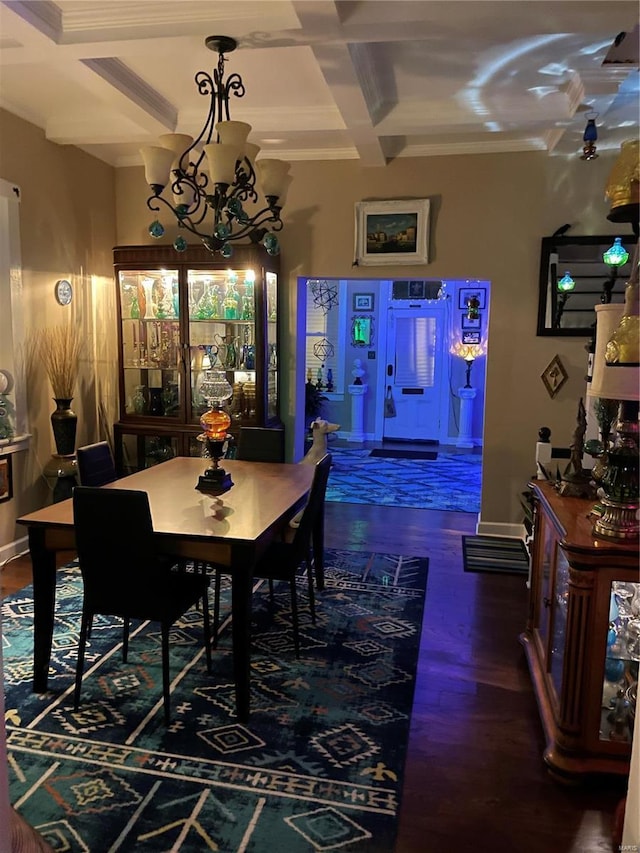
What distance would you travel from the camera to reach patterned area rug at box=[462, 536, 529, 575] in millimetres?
4250

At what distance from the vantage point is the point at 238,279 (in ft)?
16.5

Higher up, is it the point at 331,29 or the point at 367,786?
the point at 331,29

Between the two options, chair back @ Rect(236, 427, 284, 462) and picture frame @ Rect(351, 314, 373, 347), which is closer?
Result: chair back @ Rect(236, 427, 284, 462)

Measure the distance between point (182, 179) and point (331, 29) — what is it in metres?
0.94

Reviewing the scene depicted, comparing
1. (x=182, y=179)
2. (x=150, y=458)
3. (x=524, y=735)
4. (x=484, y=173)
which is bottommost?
(x=524, y=735)

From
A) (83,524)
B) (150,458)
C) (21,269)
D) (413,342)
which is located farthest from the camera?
(413,342)

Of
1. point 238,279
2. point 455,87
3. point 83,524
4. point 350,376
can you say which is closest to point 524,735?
point 83,524

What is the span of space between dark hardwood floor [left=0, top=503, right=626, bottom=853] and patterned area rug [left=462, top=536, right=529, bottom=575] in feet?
0.82

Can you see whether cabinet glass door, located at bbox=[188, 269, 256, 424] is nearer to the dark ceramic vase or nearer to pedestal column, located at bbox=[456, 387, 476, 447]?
the dark ceramic vase

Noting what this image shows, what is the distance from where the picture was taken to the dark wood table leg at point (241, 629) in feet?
8.08

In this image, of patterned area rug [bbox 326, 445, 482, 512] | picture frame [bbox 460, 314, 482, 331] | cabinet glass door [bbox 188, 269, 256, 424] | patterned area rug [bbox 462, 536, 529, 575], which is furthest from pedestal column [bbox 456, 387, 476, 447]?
cabinet glass door [bbox 188, 269, 256, 424]

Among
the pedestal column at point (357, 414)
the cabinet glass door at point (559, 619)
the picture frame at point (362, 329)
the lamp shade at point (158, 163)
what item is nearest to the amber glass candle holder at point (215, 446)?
the lamp shade at point (158, 163)

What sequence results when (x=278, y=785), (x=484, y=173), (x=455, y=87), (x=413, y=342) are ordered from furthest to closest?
(x=413, y=342) < (x=484, y=173) < (x=455, y=87) < (x=278, y=785)

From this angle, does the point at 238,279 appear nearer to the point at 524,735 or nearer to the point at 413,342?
the point at 524,735
